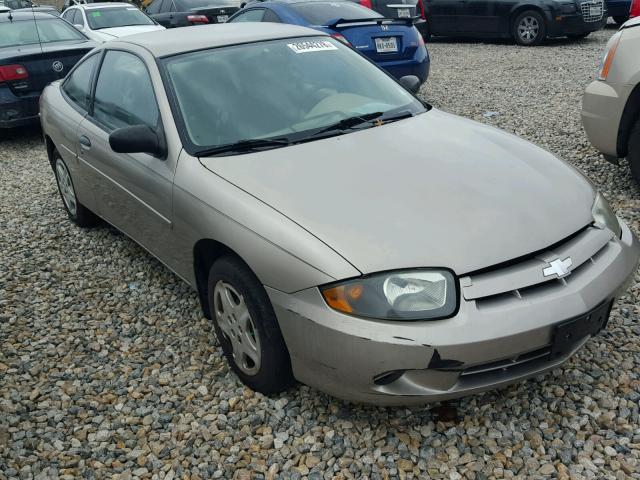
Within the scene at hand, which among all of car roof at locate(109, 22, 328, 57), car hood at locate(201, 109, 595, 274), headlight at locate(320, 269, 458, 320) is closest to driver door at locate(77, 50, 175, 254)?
car roof at locate(109, 22, 328, 57)

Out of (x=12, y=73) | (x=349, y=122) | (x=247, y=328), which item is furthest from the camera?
(x=12, y=73)

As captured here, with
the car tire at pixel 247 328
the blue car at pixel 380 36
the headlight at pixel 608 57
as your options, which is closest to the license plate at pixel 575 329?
the car tire at pixel 247 328

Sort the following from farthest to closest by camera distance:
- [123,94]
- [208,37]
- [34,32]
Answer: [34,32]
[123,94]
[208,37]

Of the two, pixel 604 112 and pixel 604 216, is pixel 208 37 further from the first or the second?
pixel 604 112

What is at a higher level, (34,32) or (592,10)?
(34,32)

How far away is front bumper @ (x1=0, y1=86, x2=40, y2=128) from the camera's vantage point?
7.29m

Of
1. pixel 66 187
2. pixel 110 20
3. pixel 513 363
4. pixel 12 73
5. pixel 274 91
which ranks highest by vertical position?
pixel 274 91

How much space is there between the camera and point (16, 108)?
7.37m

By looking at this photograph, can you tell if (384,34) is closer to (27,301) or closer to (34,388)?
(27,301)

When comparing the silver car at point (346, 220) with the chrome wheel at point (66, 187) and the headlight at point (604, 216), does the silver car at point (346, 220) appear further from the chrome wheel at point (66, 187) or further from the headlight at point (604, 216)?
the chrome wheel at point (66, 187)

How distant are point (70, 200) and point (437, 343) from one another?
382 cm

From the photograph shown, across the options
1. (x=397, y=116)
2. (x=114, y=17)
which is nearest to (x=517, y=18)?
(x=114, y=17)

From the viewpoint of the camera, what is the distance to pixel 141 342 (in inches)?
136

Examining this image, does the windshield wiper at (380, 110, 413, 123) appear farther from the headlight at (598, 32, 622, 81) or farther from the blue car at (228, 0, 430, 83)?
the blue car at (228, 0, 430, 83)
